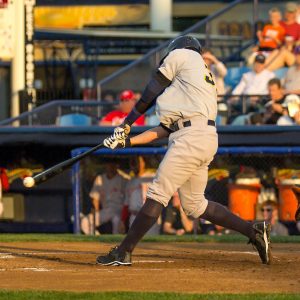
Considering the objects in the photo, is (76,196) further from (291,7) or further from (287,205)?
(291,7)

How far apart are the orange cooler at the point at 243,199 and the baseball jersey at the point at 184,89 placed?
5.59m

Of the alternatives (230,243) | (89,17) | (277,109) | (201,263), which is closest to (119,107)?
(277,109)

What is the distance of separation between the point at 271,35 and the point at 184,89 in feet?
31.5

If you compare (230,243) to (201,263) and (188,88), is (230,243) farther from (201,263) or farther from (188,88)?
(188,88)

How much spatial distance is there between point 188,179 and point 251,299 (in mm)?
1980

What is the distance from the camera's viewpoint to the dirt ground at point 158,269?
855 cm

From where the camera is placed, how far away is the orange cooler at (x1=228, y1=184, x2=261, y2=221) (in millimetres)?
15000

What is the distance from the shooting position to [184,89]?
9438 mm

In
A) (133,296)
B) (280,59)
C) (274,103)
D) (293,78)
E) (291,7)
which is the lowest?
(133,296)

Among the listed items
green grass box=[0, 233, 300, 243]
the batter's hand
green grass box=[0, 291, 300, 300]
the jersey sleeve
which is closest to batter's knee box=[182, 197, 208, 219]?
the batter's hand

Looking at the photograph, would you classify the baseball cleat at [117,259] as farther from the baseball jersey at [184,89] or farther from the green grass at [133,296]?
the green grass at [133,296]

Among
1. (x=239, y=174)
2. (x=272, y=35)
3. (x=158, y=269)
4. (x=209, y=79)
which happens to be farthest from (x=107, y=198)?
(x=209, y=79)

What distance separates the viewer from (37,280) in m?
8.96

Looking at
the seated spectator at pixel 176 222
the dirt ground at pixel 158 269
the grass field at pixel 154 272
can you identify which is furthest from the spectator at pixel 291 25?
the dirt ground at pixel 158 269
